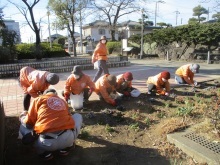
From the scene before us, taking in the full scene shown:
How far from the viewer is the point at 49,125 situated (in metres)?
2.75

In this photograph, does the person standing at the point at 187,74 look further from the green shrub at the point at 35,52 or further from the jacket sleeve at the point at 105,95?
the green shrub at the point at 35,52

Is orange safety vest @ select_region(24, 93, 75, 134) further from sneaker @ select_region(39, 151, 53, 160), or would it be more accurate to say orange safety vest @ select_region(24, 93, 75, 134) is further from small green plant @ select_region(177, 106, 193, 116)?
small green plant @ select_region(177, 106, 193, 116)

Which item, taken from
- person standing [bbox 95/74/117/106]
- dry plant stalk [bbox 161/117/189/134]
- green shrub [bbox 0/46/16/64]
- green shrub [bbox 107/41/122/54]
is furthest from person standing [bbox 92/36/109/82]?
green shrub [bbox 107/41/122/54]

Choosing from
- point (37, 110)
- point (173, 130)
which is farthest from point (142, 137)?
point (37, 110)

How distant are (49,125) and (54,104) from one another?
0.26 m

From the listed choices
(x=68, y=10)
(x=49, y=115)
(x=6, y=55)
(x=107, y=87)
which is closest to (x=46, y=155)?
(x=49, y=115)

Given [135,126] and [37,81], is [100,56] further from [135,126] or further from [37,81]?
[135,126]

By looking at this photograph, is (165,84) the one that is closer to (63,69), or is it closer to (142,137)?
(142,137)

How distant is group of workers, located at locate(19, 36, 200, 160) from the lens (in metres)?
2.79

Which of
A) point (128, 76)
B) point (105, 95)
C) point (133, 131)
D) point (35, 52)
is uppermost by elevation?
point (35, 52)

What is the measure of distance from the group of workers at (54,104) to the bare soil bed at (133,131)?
1.09 ft

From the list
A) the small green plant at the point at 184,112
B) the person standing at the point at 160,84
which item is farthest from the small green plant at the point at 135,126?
the person standing at the point at 160,84

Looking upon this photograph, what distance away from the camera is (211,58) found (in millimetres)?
14320

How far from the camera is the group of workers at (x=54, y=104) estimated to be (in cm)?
279
